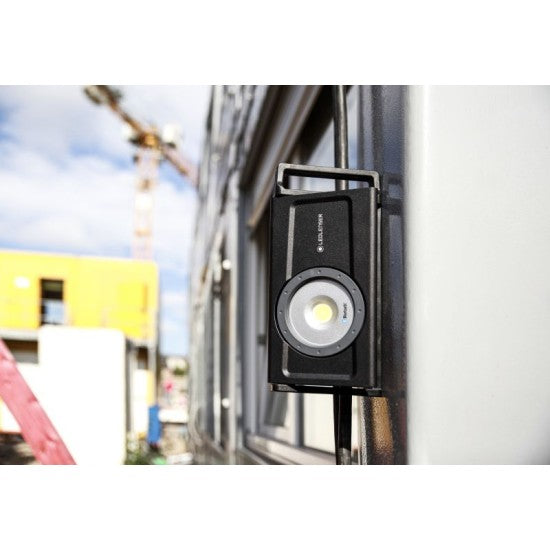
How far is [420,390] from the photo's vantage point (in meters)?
0.73

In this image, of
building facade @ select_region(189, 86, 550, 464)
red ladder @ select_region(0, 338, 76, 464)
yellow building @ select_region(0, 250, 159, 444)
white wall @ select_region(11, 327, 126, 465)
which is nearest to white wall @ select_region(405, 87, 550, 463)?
building facade @ select_region(189, 86, 550, 464)

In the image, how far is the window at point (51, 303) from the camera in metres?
8.69

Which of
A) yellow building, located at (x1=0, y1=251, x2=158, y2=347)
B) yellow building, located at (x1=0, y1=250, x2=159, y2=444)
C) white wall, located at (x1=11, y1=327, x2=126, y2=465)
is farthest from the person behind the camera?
yellow building, located at (x1=0, y1=251, x2=158, y2=347)

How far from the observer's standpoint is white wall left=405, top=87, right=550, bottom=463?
0.74 meters

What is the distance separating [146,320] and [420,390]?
368 inches

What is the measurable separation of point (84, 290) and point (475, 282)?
969cm

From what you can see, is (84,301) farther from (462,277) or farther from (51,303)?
(462,277)

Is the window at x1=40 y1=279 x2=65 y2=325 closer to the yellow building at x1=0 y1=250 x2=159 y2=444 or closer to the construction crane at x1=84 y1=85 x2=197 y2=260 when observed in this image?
the yellow building at x1=0 y1=250 x2=159 y2=444

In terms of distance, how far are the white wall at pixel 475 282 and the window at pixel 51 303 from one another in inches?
336

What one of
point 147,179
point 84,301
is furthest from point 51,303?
point 147,179

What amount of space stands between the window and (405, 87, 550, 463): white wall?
8522 millimetres

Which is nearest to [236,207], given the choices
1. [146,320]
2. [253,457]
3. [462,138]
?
[253,457]

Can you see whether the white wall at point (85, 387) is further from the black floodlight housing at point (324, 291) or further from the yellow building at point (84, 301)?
the black floodlight housing at point (324, 291)
